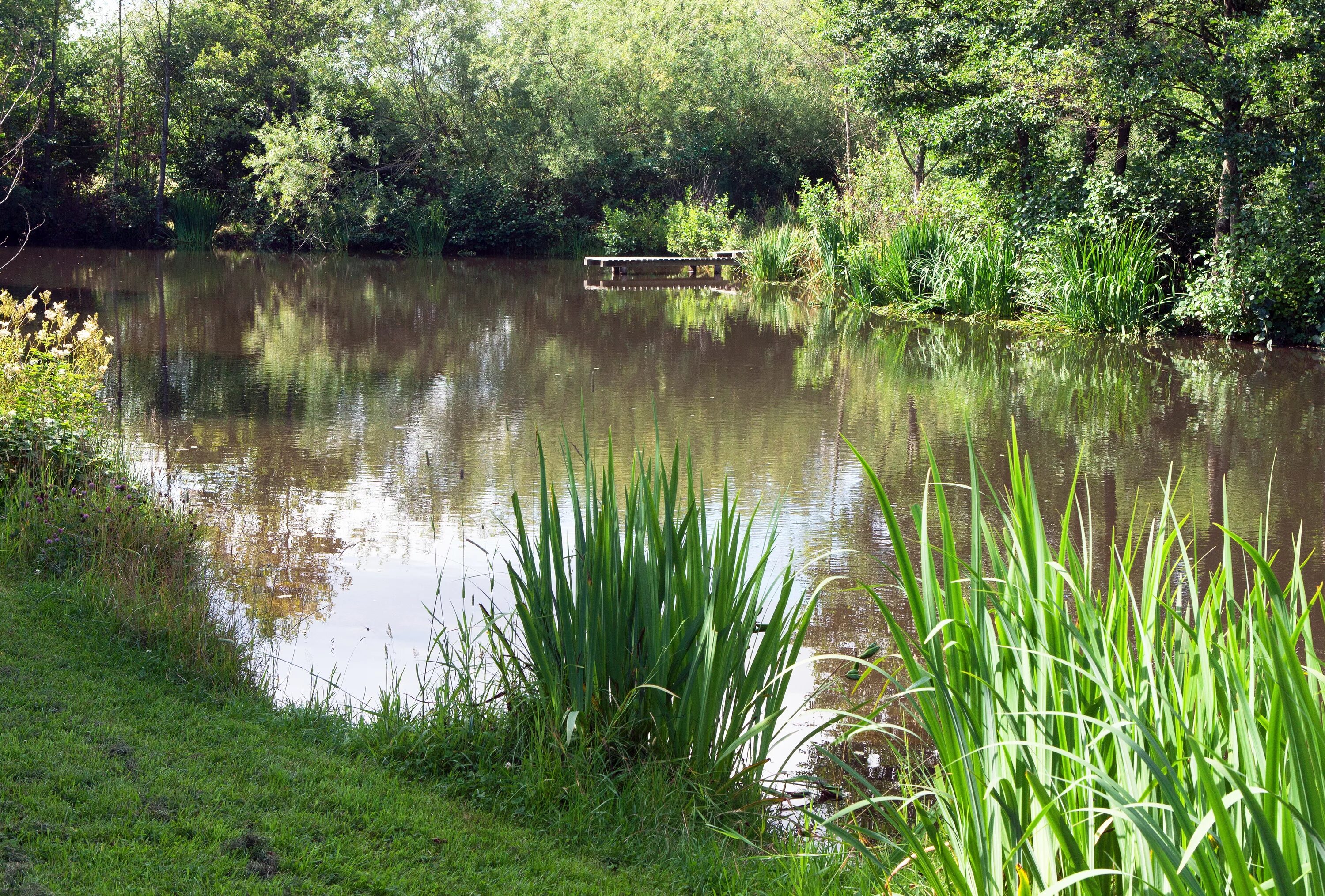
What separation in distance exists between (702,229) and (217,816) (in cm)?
2630

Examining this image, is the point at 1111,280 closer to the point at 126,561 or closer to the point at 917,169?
the point at 917,169

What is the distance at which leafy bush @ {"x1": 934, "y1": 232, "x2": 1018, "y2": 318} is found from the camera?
16328 mm

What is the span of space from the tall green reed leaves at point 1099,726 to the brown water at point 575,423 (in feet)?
1.40

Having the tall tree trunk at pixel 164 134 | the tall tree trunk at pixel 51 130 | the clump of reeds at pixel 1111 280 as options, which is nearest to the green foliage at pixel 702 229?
the tall tree trunk at pixel 164 134

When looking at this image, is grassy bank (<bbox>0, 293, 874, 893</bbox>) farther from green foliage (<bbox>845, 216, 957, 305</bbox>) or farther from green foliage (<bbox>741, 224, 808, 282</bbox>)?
green foliage (<bbox>741, 224, 808, 282</bbox>)

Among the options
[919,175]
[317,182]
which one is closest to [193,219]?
[317,182]

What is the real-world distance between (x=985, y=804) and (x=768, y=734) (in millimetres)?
1175

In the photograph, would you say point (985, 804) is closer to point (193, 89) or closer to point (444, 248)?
point (444, 248)

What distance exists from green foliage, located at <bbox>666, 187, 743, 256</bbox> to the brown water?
10340 millimetres

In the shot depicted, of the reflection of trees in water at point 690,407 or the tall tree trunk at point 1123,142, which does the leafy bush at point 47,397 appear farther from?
the tall tree trunk at point 1123,142

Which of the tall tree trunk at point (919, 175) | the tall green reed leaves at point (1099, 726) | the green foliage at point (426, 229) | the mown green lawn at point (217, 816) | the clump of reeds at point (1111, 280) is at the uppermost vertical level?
the tall tree trunk at point (919, 175)

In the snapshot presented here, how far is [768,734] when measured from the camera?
11.4 feet

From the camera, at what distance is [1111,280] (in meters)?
14.6

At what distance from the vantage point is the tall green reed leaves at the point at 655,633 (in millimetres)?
3320
